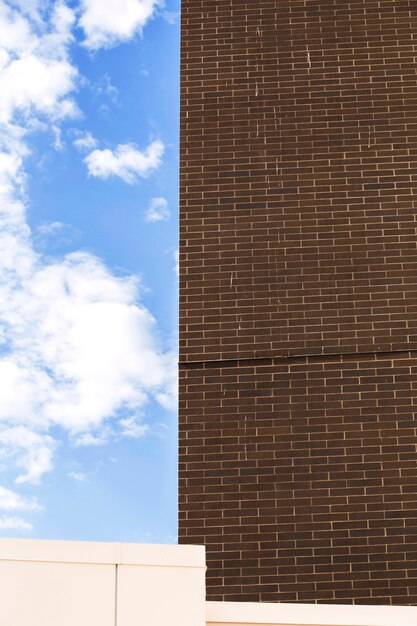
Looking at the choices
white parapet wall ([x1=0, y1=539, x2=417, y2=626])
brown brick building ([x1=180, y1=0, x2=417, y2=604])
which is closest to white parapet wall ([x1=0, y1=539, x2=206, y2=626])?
white parapet wall ([x1=0, y1=539, x2=417, y2=626])

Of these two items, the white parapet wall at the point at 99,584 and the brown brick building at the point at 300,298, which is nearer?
the white parapet wall at the point at 99,584

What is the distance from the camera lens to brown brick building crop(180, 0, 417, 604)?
10.7 meters

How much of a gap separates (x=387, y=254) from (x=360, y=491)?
96.5 inches

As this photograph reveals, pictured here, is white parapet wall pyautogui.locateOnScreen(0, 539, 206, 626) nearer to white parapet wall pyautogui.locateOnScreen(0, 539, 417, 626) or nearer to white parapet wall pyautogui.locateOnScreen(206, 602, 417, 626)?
white parapet wall pyautogui.locateOnScreen(0, 539, 417, 626)

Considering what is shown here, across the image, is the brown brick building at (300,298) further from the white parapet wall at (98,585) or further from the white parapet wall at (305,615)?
the white parapet wall at (98,585)

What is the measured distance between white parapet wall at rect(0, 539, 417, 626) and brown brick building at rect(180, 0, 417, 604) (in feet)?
10.2

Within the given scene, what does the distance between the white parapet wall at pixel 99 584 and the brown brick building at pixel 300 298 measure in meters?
3.12

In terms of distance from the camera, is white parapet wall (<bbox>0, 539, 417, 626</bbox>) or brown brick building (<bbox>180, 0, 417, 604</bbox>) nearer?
white parapet wall (<bbox>0, 539, 417, 626</bbox>)

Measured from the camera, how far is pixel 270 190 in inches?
476

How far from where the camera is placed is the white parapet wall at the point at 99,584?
7188mm

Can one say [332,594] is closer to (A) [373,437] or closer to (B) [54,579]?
(A) [373,437]

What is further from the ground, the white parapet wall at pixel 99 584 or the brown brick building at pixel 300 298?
the brown brick building at pixel 300 298

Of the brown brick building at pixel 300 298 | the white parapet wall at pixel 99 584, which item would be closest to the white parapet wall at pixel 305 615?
the white parapet wall at pixel 99 584

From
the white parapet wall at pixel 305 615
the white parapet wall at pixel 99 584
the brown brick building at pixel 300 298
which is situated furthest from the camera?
the brown brick building at pixel 300 298
